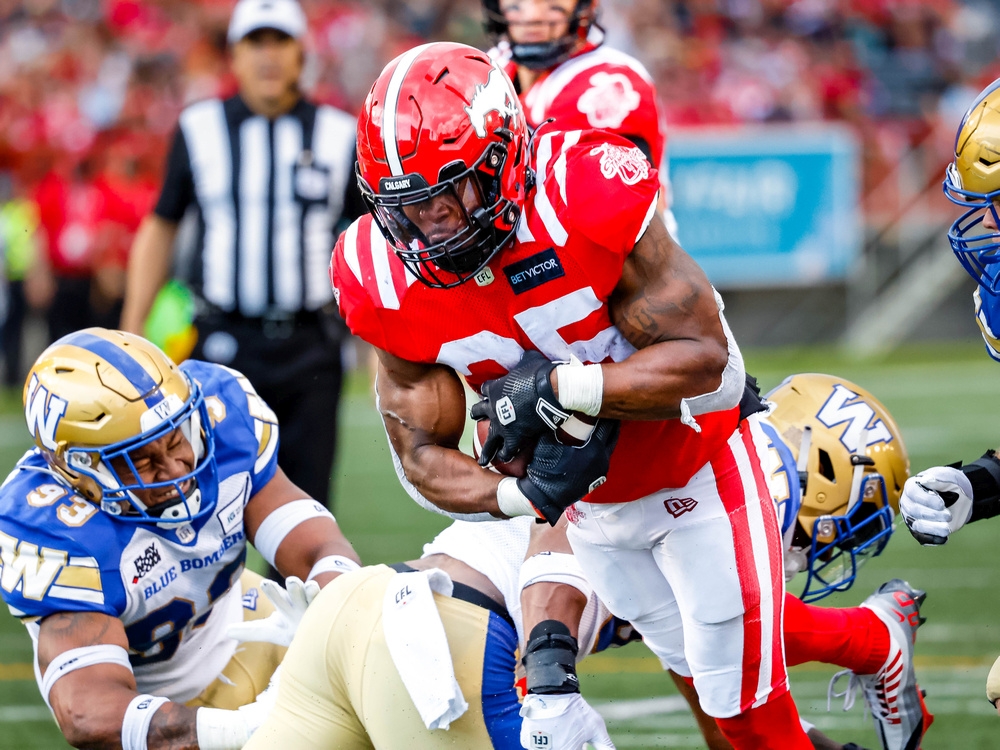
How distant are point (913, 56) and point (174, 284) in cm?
951

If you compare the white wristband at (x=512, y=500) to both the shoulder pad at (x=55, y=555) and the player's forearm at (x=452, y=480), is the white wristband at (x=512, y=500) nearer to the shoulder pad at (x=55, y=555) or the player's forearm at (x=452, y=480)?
the player's forearm at (x=452, y=480)

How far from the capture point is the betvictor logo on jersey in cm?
249

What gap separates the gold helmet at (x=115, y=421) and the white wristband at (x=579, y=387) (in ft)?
3.23

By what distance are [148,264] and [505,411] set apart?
2.60 m

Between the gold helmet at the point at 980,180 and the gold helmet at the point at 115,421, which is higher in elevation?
the gold helmet at the point at 980,180

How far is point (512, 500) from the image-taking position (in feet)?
8.25

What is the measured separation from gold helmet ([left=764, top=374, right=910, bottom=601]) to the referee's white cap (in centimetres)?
226

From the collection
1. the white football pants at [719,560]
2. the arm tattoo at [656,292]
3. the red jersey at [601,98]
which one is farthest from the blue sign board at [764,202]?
the arm tattoo at [656,292]

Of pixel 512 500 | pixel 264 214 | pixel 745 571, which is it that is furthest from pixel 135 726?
pixel 264 214

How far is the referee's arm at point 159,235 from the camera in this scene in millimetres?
4637

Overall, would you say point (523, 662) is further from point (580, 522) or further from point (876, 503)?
point (876, 503)

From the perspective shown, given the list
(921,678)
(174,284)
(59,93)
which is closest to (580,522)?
(921,678)

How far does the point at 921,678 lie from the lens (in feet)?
14.0

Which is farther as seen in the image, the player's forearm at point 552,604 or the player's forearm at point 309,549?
the player's forearm at point 309,549
